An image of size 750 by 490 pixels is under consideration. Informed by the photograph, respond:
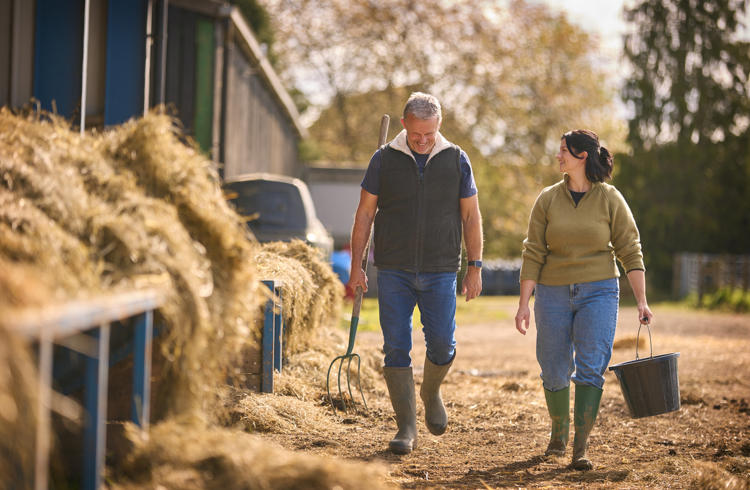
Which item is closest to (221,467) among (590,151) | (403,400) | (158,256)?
(158,256)

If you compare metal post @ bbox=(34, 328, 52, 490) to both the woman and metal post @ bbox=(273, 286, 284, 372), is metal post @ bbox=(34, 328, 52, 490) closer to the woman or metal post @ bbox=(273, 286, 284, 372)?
the woman

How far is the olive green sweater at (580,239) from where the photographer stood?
5.00 m

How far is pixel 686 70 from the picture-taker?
2964 centimetres

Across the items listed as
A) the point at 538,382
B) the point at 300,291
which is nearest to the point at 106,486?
the point at 300,291

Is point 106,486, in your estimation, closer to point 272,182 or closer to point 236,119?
point 272,182

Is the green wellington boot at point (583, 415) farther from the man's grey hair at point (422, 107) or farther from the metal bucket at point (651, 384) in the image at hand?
the man's grey hair at point (422, 107)

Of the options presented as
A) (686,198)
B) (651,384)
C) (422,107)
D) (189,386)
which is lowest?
(651,384)

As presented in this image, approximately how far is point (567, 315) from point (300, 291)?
7.50 ft

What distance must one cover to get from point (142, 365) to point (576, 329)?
267cm

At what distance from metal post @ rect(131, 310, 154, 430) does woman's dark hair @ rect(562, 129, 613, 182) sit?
283 cm

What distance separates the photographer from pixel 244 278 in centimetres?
356

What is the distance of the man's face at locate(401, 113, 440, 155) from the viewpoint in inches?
201

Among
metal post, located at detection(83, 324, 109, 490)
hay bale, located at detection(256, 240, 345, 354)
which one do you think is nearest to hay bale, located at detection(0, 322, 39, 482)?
metal post, located at detection(83, 324, 109, 490)

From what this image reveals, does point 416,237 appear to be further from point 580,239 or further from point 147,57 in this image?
point 147,57
